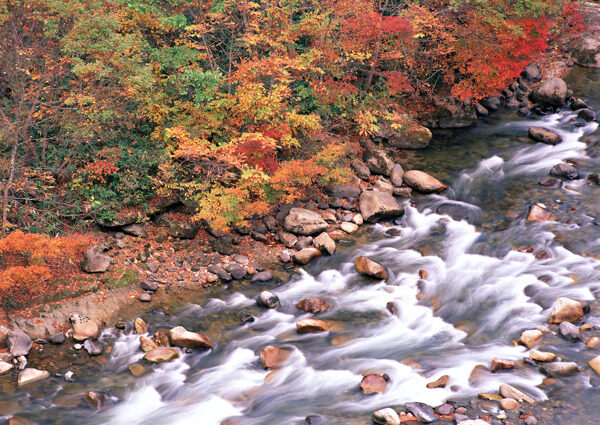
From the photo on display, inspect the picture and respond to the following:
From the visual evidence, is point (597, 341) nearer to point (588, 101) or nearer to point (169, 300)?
point (169, 300)

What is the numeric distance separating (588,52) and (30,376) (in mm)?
24892

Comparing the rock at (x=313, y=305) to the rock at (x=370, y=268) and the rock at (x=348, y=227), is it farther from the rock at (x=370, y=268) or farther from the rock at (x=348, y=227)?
the rock at (x=348, y=227)

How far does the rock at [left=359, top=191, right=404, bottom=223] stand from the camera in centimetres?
1534

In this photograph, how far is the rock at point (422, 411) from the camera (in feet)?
28.1

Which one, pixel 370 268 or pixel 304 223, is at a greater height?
pixel 304 223

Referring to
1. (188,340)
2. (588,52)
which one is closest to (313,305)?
(188,340)

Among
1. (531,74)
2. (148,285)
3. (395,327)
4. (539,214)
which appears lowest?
(395,327)

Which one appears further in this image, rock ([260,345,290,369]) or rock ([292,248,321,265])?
rock ([292,248,321,265])

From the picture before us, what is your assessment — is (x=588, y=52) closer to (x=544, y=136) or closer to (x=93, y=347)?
(x=544, y=136)

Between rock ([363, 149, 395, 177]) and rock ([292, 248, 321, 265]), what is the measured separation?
4.53 meters

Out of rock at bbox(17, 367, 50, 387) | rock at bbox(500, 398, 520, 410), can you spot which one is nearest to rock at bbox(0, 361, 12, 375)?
rock at bbox(17, 367, 50, 387)

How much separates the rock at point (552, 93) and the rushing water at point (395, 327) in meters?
4.31

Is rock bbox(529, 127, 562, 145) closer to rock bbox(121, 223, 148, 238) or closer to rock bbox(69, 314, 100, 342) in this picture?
rock bbox(121, 223, 148, 238)

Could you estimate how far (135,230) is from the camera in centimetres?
1384
